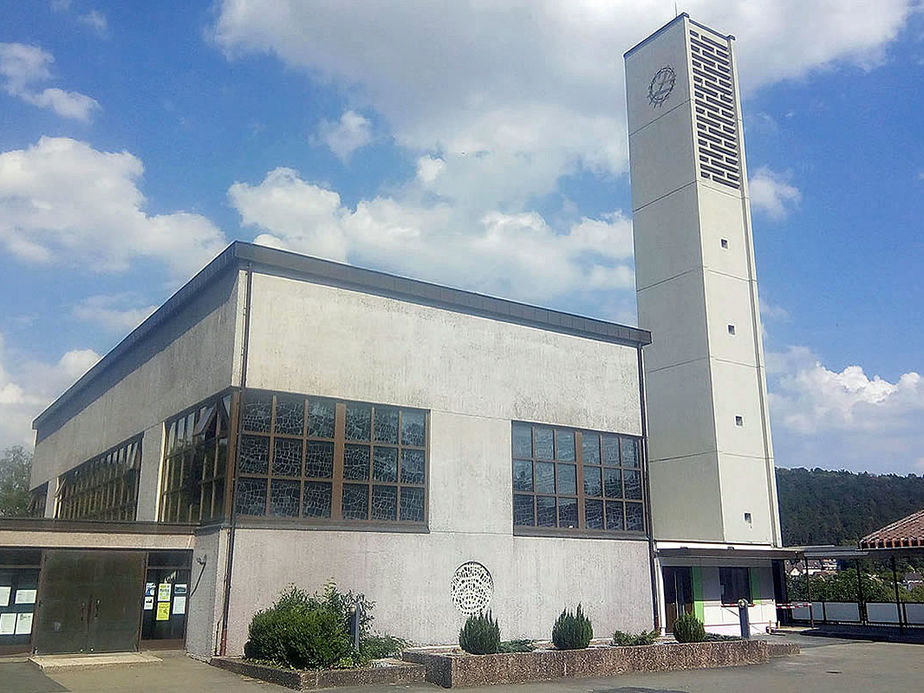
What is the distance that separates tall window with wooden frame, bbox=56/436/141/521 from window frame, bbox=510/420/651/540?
1136 cm

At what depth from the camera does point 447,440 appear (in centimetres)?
2192

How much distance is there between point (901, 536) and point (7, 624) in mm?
24833

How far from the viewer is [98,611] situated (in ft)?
61.0

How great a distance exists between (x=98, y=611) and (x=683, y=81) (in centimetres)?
2886

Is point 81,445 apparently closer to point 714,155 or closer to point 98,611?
point 98,611

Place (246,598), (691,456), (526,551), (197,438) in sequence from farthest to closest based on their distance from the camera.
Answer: (691,456)
(526,551)
(197,438)
(246,598)

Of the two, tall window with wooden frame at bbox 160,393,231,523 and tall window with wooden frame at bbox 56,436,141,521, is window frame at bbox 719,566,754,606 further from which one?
tall window with wooden frame at bbox 56,436,141,521

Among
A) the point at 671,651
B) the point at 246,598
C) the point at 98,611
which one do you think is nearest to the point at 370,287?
the point at 246,598

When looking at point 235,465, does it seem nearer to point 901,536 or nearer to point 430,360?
point 430,360

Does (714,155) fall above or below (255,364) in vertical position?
above

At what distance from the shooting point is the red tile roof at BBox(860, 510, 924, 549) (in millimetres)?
25141

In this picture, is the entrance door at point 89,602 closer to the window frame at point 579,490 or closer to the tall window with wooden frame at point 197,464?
the tall window with wooden frame at point 197,464

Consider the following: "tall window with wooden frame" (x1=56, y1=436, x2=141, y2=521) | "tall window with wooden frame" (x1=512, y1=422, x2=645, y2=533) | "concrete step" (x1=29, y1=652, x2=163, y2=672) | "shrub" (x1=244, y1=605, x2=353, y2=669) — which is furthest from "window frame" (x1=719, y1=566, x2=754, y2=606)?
"tall window with wooden frame" (x1=56, y1=436, x2=141, y2=521)

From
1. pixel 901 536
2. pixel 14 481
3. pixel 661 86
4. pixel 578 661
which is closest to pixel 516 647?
pixel 578 661
